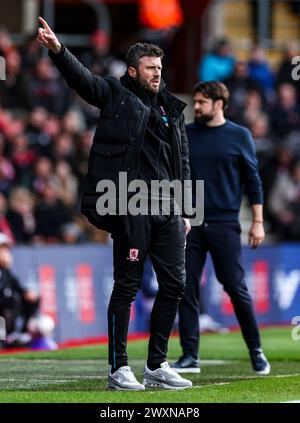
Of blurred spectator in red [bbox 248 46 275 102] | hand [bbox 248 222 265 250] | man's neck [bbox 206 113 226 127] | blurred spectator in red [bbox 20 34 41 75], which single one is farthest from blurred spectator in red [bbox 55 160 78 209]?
hand [bbox 248 222 265 250]

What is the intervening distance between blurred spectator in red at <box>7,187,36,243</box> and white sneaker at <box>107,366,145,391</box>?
8.49 meters

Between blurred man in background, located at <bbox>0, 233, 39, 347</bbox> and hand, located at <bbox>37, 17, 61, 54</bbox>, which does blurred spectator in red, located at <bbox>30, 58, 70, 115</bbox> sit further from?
hand, located at <bbox>37, 17, 61, 54</bbox>

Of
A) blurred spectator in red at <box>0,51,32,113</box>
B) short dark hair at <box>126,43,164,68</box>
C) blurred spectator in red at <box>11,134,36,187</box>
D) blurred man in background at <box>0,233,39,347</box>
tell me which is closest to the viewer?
short dark hair at <box>126,43,164,68</box>

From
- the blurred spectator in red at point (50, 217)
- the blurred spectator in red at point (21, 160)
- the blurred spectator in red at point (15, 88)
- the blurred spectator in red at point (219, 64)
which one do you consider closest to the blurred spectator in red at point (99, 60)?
the blurred spectator in red at point (219, 64)

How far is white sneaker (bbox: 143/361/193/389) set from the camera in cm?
945

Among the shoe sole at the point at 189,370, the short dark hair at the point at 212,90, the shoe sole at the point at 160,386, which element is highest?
the short dark hair at the point at 212,90

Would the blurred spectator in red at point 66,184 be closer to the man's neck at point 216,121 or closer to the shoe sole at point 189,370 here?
the man's neck at point 216,121

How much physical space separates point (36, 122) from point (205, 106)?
8446mm

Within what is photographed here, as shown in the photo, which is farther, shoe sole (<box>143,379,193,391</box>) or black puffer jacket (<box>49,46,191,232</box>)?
shoe sole (<box>143,379,193,391</box>)

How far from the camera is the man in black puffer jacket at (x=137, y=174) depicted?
9.15m

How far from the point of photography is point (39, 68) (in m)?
20.5

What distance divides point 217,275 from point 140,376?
1325 mm

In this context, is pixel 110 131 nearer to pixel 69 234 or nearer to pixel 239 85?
pixel 69 234
